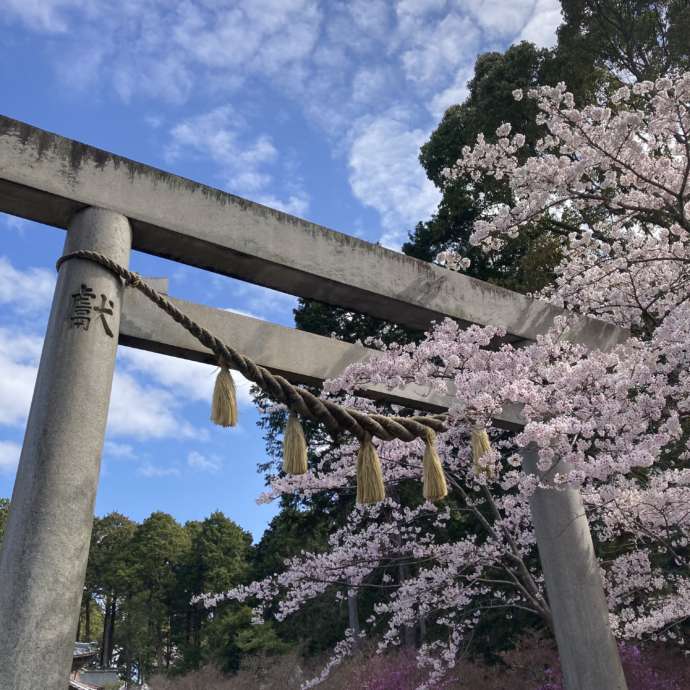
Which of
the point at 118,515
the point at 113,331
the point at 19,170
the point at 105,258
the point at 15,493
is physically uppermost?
the point at 118,515

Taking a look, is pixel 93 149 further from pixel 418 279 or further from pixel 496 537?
pixel 496 537

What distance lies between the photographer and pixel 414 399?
17.1 ft

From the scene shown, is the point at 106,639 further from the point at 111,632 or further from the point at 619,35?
the point at 619,35

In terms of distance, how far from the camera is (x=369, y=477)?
3.43 metres

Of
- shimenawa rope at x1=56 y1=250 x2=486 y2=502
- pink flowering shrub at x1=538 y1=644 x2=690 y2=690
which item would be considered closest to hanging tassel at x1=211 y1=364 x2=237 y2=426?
shimenawa rope at x1=56 y1=250 x2=486 y2=502

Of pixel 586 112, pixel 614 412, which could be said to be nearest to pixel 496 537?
pixel 614 412

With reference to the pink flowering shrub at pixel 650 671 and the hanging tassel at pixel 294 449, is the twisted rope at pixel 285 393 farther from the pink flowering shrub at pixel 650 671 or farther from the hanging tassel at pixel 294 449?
the pink flowering shrub at pixel 650 671

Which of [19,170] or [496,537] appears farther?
[496,537]

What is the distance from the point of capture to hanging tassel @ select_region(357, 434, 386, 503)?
3.39 m

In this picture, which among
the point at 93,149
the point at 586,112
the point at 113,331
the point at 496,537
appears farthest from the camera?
the point at 496,537

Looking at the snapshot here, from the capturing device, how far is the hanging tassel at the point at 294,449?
10.7 feet

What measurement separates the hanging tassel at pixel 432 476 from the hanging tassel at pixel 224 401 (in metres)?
1.20

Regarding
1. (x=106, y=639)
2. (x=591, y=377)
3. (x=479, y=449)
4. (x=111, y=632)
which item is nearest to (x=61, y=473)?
(x=479, y=449)

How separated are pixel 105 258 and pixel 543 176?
493 centimetres
